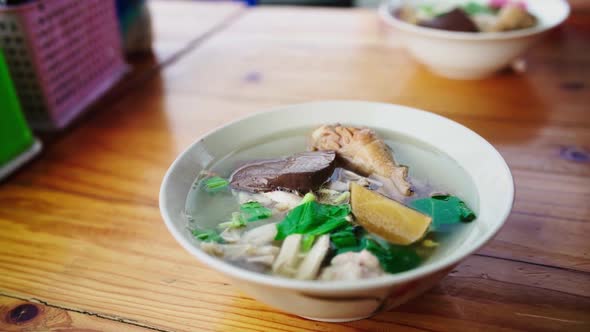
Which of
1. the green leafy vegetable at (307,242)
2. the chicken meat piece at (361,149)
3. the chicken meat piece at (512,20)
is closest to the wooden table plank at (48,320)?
the green leafy vegetable at (307,242)

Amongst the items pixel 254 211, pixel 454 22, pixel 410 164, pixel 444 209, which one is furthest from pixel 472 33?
pixel 254 211

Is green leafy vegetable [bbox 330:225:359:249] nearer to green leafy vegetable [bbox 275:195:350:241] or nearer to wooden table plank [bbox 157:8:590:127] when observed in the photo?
green leafy vegetable [bbox 275:195:350:241]

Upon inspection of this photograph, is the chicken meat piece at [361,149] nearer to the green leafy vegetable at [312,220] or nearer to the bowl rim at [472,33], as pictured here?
the green leafy vegetable at [312,220]

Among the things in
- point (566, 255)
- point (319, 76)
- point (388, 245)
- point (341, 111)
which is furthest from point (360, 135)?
point (319, 76)

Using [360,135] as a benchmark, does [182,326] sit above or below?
below

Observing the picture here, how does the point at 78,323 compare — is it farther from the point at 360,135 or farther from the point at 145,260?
the point at 360,135

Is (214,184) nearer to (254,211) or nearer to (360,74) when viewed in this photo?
(254,211)

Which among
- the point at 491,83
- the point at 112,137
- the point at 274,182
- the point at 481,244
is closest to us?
the point at 481,244
